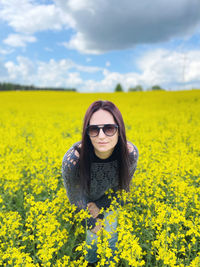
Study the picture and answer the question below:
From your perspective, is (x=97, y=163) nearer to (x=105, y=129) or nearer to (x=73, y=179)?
(x=73, y=179)

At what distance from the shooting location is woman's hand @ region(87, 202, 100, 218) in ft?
9.57

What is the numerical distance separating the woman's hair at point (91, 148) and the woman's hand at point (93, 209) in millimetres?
298

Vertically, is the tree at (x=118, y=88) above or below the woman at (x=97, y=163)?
Result: above

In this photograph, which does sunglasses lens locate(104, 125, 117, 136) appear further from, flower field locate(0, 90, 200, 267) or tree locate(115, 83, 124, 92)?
tree locate(115, 83, 124, 92)

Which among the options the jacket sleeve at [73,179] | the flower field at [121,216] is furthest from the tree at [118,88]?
the jacket sleeve at [73,179]

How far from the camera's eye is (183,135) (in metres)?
7.37

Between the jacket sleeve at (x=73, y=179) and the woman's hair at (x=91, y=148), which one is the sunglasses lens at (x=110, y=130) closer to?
the woman's hair at (x=91, y=148)

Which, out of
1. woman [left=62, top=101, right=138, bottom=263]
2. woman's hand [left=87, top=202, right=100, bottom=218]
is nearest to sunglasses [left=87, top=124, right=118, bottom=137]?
woman [left=62, top=101, right=138, bottom=263]

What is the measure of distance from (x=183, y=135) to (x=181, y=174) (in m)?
4.03

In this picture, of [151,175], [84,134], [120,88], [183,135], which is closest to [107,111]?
[84,134]

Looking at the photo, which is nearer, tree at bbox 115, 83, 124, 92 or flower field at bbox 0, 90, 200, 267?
flower field at bbox 0, 90, 200, 267

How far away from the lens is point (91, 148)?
2.79 meters

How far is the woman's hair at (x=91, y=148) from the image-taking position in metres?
2.44

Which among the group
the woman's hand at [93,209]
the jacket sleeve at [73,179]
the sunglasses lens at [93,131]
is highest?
the sunglasses lens at [93,131]
